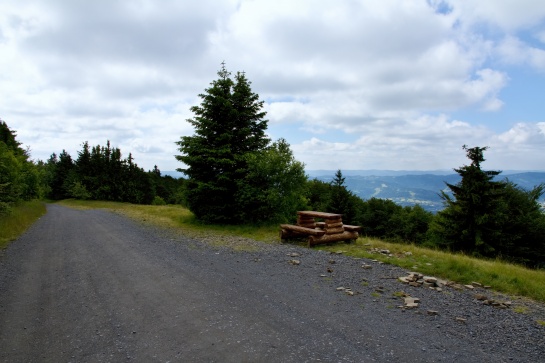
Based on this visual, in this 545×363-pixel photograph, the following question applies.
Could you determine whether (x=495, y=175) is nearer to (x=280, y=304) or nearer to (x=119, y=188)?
(x=280, y=304)

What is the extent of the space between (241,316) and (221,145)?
1468cm

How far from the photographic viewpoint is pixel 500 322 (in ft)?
19.2

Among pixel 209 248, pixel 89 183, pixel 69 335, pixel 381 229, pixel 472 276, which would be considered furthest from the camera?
pixel 89 183

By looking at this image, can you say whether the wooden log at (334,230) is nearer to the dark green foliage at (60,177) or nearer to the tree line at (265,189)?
the tree line at (265,189)

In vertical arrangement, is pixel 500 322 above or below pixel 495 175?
below

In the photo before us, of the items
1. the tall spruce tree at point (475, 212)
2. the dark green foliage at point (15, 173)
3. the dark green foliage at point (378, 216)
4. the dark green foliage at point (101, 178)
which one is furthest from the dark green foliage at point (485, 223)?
the dark green foliage at point (101, 178)

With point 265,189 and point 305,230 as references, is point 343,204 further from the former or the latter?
point 305,230

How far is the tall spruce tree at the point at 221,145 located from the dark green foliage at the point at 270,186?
759 mm

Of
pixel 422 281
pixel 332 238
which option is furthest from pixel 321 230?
pixel 422 281

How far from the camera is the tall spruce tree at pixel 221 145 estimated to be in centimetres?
Result: 1923

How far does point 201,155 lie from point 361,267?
1294cm

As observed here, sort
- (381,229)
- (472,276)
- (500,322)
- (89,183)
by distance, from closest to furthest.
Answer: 1. (500,322)
2. (472,276)
3. (381,229)
4. (89,183)

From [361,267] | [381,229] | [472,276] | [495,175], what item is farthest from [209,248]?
[381,229]

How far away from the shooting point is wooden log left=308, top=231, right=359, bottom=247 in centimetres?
1303
